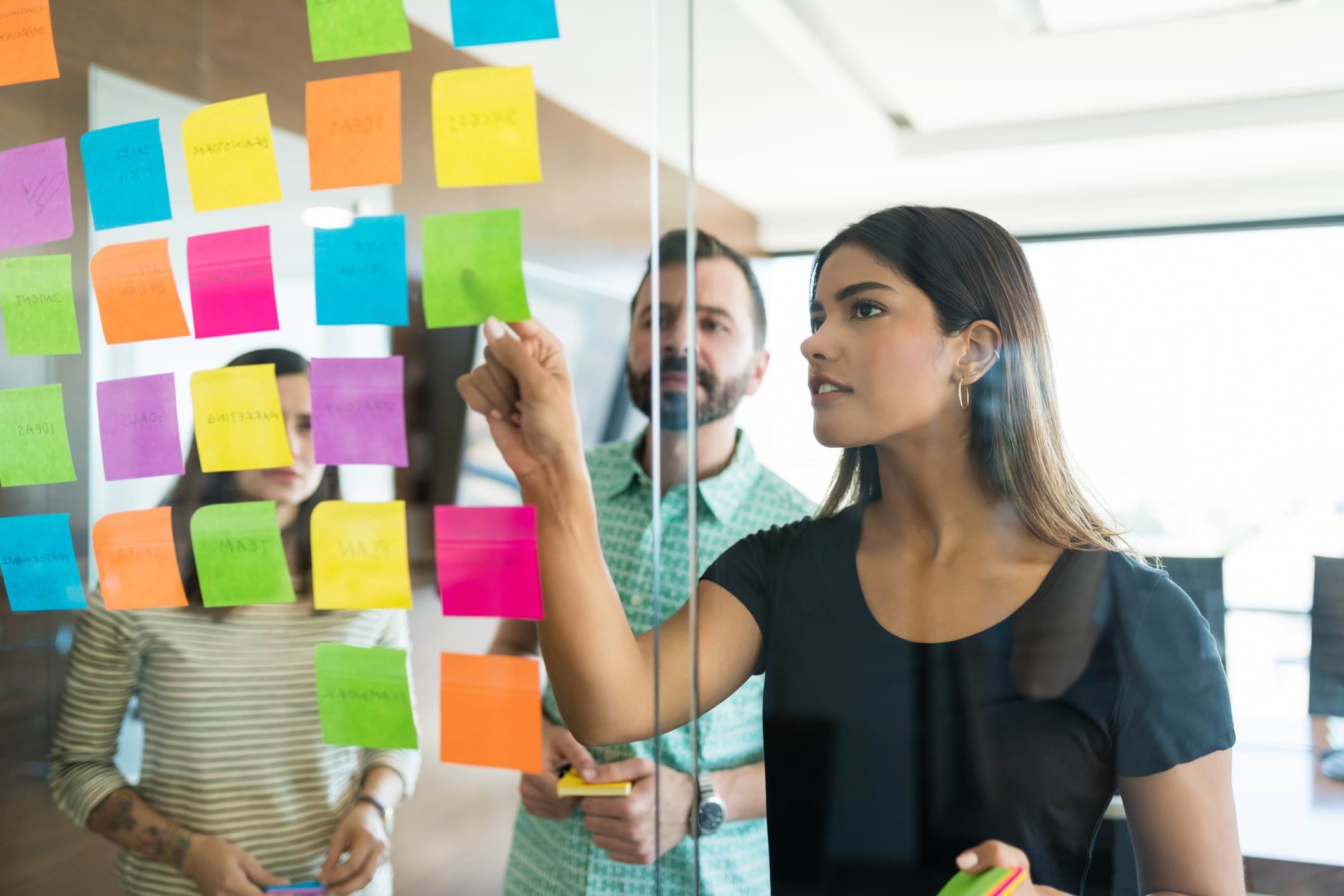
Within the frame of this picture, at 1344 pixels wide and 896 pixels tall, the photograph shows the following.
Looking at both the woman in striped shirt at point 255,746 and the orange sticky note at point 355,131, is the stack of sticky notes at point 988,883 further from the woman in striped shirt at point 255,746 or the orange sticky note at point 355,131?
the orange sticky note at point 355,131

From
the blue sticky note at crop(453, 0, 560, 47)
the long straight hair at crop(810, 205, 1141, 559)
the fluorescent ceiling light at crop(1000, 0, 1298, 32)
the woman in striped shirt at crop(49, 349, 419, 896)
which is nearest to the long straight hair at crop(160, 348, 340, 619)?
the woman in striped shirt at crop(49, 349, 419, 896)

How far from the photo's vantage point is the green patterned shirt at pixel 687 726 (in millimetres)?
750

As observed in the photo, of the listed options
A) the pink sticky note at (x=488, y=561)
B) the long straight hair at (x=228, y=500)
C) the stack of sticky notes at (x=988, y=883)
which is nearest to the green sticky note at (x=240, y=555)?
the long straight hair at (x=228, y=500)

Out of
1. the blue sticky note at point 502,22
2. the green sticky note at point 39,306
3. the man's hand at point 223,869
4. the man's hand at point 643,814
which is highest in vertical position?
the blue sticky note at point 502,22

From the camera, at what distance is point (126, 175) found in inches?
39.0

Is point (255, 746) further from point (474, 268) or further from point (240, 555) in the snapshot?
point (474, 268)

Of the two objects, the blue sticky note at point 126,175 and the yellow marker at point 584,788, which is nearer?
the yellow marker at point 584,788

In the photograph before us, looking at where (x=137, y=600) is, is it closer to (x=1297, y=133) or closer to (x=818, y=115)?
(x=818, y=115)

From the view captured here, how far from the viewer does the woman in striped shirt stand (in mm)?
922

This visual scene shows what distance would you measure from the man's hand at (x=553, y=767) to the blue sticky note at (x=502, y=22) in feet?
1.99

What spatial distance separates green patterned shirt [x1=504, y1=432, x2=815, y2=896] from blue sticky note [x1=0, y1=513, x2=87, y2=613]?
592mm

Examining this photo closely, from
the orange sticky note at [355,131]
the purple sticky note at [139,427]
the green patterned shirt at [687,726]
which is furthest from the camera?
the purple sticky note at [139,427]

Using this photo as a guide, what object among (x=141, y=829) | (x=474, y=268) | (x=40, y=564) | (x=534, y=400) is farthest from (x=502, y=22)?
(x=141, y=829)

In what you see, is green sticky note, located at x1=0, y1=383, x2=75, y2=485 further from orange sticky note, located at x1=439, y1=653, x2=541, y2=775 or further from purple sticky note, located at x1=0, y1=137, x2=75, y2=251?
orange sticky note, located at x1=439, y1=653, x2=541, y2=775
